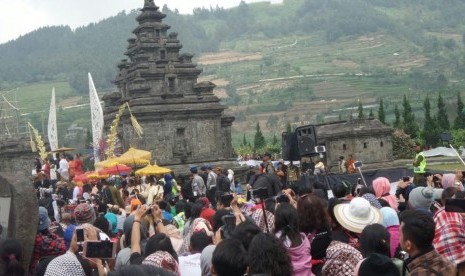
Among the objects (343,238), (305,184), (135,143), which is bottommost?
(135,143)

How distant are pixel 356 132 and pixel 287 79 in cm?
12361

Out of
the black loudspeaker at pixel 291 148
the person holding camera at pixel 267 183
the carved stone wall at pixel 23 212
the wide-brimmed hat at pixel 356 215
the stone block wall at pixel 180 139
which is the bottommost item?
the stone block wall at pixel 180 139

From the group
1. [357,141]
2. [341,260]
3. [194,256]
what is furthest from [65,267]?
[357,141]

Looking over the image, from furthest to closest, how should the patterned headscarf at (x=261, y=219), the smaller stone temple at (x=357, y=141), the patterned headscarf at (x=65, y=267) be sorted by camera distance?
the smaller stone temple at (x=357, y=141)
the patterned headscarf at (x=261, y=219)
the patterned headscarf at (x=65, y=267)

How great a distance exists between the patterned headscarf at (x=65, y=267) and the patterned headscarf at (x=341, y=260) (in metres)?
2.02

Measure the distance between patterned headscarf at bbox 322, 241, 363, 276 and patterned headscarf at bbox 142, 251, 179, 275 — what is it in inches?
49.6

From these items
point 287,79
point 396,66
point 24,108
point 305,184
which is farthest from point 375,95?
point 305,184

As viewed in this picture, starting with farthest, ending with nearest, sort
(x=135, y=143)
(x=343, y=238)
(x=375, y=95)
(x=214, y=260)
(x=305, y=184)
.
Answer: (x=375, y=95)
(x=135, y=143)
(x=305, y=184)
(x=343, y=238)
(x=214, y=260)

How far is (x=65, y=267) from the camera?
7461mm

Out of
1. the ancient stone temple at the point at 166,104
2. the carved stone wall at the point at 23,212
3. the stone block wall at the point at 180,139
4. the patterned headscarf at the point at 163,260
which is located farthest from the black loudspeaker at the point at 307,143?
the stone block wall at the point at 180,139

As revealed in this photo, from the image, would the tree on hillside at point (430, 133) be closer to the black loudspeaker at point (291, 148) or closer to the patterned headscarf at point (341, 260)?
the black loudspeaker at point (291, 148)

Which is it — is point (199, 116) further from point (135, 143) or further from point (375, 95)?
point (375, 95)

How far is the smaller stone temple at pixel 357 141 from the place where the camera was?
3878 cm

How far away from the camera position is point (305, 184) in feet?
56.3
